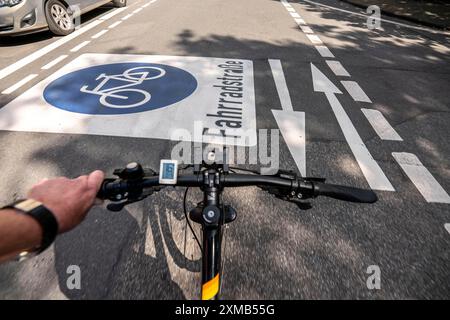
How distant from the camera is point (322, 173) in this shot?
278cm

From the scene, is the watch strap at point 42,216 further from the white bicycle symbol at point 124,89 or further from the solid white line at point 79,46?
the solid white line at point 79,46

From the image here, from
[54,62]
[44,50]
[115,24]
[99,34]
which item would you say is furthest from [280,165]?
[115,24]

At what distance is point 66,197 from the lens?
3.28 ft

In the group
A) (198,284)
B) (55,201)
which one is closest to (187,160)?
(198,284)

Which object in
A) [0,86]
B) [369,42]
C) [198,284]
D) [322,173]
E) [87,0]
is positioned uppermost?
[87,0]

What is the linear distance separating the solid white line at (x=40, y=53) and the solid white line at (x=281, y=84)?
4709 mm

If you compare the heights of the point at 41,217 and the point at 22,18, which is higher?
→ the point at 22,18

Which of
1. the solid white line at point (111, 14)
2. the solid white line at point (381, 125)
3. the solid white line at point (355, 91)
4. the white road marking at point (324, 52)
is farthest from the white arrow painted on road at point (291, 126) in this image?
the solid white line at point (111, 14)

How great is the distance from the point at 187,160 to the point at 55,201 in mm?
1955

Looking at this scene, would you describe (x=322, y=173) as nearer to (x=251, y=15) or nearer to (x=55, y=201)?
(x=55, y=201)

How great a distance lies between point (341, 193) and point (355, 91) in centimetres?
385

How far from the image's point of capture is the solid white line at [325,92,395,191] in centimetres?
269

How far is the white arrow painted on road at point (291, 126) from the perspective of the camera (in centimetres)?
301

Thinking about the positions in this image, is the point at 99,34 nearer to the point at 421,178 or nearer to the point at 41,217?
the point at 41,217
